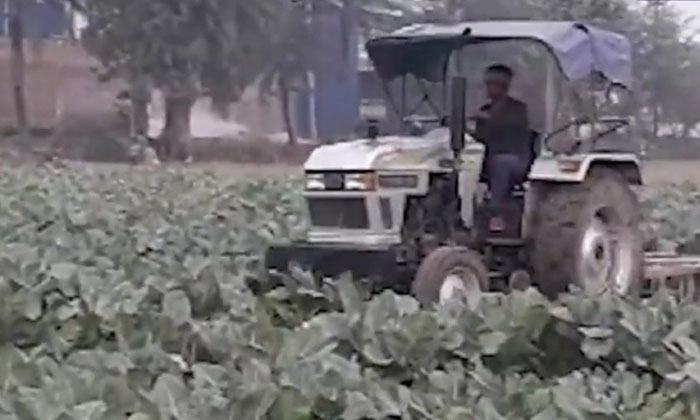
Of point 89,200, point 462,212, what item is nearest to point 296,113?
point 89,200

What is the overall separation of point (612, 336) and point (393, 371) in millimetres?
934

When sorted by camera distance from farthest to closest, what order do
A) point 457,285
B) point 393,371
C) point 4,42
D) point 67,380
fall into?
point 4,42, point 457,285, point 393,371, point 67,380

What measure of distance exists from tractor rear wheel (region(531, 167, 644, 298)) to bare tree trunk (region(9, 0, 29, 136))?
120 ft

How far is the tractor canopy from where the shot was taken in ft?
35.0

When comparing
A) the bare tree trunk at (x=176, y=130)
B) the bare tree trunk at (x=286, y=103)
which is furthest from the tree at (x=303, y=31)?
the bare tree trunk at (x=176, y=130)

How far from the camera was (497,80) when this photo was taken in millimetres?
10586

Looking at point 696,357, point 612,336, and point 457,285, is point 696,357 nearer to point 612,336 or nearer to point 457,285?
point 612,336

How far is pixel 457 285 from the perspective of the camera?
1006cm

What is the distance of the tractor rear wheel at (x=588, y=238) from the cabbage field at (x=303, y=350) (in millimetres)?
1734

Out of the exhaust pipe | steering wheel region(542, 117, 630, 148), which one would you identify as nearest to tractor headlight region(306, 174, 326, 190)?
the exhaust pipe

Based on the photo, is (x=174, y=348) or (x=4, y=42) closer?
(x=174, y=348)

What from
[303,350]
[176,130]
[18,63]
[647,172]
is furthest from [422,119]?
[18,63]

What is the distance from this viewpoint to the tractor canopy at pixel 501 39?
1066cm

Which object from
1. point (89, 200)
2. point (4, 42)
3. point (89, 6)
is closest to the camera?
point (89, 200)
